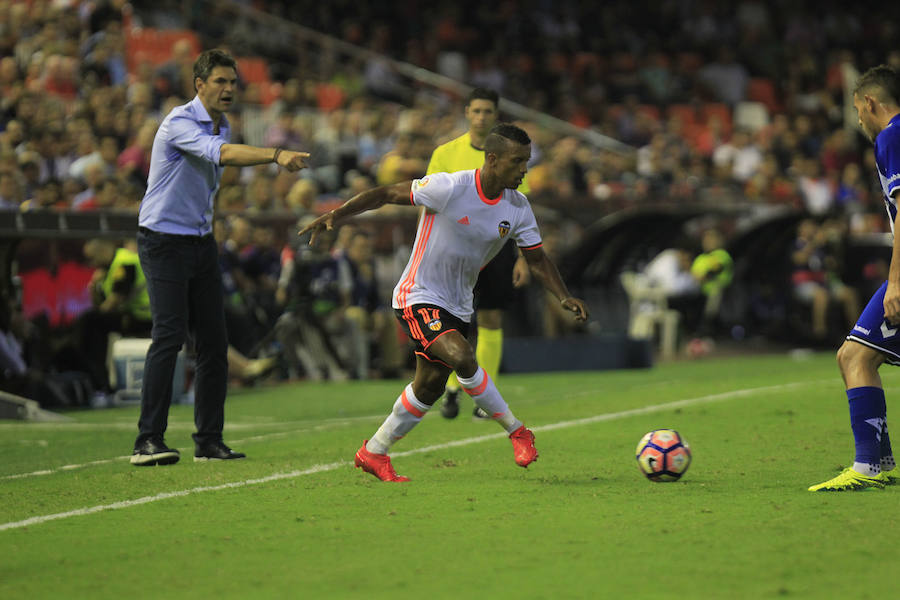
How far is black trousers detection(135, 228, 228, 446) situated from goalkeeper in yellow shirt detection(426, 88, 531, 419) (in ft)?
7.96

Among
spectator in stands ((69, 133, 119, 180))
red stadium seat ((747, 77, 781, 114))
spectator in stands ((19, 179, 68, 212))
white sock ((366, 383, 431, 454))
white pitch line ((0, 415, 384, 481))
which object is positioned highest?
red stadium seat ((747, 77, 781, 114))

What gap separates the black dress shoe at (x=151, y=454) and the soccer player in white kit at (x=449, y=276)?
154 cm

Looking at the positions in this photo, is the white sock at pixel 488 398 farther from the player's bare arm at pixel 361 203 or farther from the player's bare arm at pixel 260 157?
the player's bare arm at pixel 260 157

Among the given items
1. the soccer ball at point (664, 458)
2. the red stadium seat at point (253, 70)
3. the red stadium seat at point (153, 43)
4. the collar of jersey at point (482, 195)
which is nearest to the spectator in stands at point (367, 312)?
the red stadium seat at point (153, 43)

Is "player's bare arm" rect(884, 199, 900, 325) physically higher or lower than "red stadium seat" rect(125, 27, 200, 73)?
lower

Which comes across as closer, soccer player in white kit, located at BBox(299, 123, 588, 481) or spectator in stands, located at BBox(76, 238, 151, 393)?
soccer player in white kit, located at BBox(299, 123, 588, 481)

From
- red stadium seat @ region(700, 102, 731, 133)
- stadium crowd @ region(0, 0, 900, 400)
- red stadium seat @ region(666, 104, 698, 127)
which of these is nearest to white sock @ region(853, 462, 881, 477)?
stadium crowd @ region(0, 0, 900, 400)

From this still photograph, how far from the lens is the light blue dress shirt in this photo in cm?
811

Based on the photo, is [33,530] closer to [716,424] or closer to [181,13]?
[716,424]

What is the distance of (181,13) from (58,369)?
1051cm

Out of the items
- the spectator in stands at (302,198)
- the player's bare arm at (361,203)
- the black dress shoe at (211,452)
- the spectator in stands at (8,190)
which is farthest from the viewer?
the spectator in stands at (302,198)

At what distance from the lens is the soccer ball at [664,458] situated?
7.08 m

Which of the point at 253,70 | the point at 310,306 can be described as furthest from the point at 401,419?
the point at 253,70

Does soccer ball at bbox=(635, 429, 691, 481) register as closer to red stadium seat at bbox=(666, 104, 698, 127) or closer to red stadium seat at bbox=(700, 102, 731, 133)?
red stadium seat at bbox=(666, 104, 698, 127)
